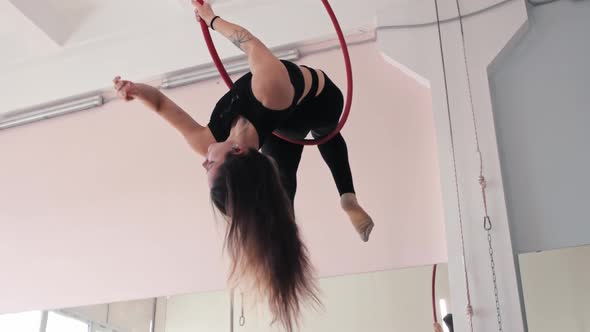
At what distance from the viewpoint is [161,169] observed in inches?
140

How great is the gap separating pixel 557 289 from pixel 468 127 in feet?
2.43

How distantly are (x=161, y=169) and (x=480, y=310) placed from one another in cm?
172

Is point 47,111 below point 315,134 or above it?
above

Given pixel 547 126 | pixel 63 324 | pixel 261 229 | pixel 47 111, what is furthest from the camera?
pixel 47 111

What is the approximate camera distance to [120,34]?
12.4 feet

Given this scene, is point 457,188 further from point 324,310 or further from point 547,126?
point 324,310

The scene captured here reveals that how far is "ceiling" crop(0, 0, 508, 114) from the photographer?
345 centimetres

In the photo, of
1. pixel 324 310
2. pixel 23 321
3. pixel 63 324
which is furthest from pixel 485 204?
pixel 23 321

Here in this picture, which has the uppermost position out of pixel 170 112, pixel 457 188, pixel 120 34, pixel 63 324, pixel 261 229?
pixel 120 34

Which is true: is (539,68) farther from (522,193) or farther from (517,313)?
(517,313)

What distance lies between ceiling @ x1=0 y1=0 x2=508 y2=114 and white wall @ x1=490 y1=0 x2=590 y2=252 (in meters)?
0.46

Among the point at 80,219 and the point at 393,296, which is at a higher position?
the point at 80,219

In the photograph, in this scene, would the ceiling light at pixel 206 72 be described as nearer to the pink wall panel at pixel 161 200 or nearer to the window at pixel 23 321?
the pink wall panel at pixel 161 200

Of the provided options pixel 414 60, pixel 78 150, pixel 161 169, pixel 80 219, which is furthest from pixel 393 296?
pixel 78 150
